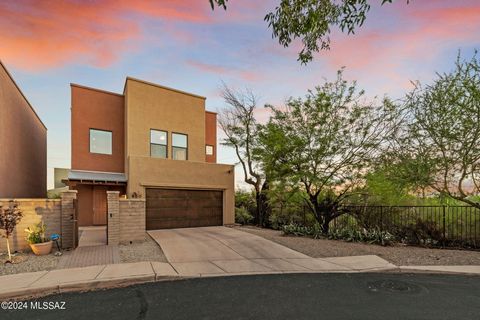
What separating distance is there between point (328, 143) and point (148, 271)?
9239 millimetres

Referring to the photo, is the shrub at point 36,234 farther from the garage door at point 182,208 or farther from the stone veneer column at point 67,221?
the garage door at point 182,208

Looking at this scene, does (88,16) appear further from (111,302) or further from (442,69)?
(442,69)

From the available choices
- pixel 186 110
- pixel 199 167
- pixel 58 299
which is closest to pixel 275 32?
pixel 58 299

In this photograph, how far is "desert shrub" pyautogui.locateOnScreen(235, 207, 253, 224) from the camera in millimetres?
Answer: 18312

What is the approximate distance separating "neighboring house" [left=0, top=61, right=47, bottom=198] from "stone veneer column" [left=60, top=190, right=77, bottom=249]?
322cm

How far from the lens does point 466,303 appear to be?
514cm

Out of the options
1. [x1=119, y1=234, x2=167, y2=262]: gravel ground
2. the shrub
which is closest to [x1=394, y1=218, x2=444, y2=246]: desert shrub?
[x1=119, y1=234, x2=167, y2=262]: gravel ground

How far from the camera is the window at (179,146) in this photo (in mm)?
17062

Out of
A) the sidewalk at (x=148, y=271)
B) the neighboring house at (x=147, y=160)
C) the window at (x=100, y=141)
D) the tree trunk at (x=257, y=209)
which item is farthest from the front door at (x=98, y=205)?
the sidewalk at (x=148, y=271)

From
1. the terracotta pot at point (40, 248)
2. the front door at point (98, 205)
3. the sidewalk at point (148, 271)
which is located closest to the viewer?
the sidewalk at point (148, 271)

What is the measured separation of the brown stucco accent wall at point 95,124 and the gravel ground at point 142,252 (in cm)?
714

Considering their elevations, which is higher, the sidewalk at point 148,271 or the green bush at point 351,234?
the sidewalk at point 148,271

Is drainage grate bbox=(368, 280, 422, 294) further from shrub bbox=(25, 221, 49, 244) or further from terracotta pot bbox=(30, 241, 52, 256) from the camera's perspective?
shrub bbox=(25, 221, 49, 244)

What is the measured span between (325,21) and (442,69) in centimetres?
672
